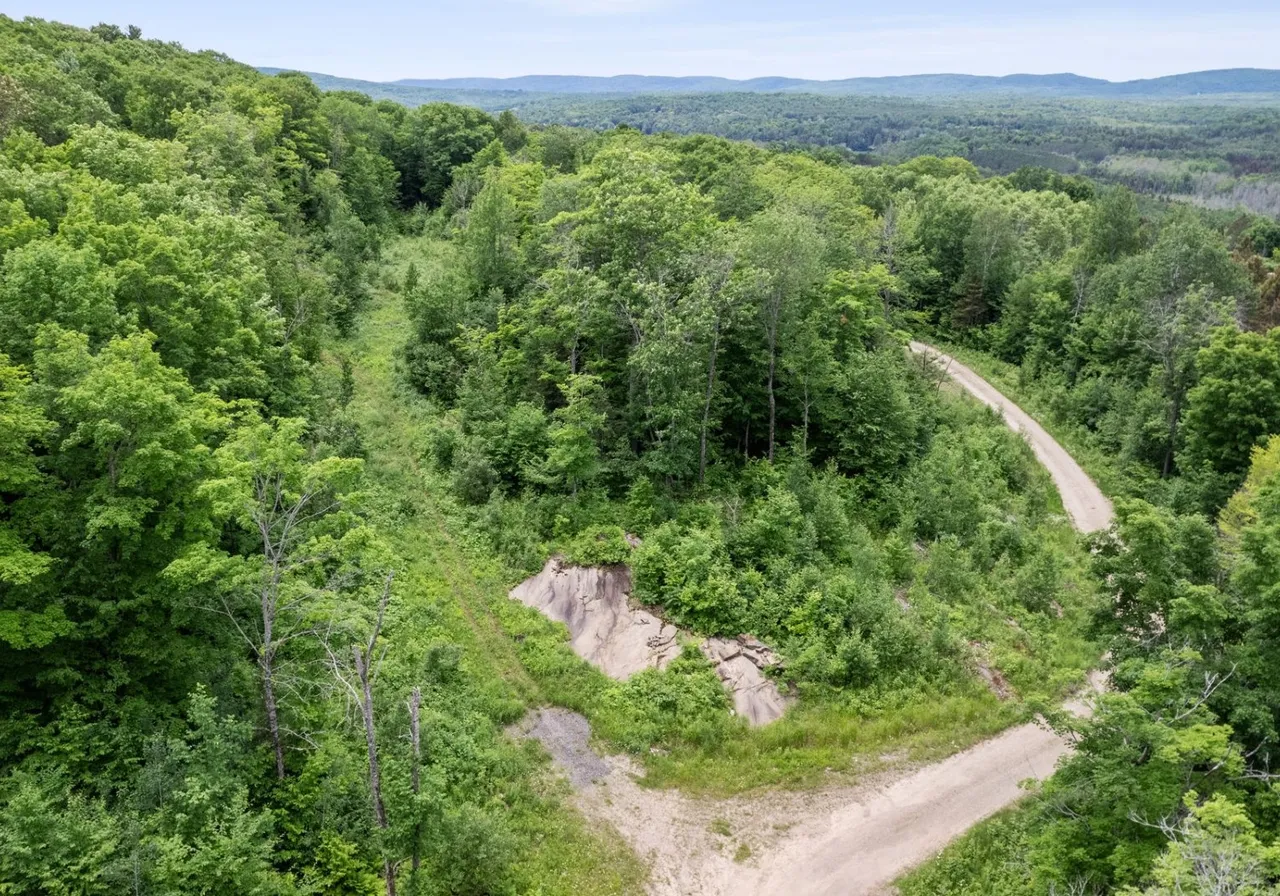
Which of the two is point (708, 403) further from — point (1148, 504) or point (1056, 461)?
point (1056, 461)

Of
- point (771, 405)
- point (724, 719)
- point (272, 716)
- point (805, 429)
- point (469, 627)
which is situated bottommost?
point (724, 719)

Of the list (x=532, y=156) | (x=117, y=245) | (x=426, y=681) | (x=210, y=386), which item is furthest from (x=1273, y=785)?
(x=532, y=156)

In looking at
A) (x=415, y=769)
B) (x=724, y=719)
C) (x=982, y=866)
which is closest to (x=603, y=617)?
(x=724, y=719)

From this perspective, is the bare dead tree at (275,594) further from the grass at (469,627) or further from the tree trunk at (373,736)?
the grass at (469,627)

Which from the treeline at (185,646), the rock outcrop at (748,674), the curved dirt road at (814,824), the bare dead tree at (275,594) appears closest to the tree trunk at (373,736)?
the treeline at (185,646)

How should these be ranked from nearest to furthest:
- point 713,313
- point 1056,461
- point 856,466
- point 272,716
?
point 272,716, point 713,313, point 856,466, point 1056,461

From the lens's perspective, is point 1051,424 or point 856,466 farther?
point 1051,424

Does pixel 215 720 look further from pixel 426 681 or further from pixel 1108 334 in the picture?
pixel 1108 334
